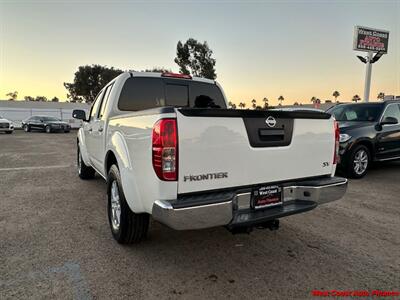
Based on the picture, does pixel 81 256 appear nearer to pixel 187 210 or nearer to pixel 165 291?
pixel 165 291

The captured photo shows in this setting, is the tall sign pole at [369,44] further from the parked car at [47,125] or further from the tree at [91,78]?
the tree at [91,78]

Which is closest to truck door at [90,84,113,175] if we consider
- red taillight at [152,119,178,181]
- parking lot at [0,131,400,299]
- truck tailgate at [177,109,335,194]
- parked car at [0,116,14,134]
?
parking lot at [0,131,400,299]

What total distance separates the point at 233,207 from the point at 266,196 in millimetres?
439

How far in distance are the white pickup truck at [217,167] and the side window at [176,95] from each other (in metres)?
1.04

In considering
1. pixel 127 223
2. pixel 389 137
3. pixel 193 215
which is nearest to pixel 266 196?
pixel 193 215

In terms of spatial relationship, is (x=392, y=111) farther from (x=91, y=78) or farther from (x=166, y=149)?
(x=91, y=78)

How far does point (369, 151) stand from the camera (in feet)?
24.1

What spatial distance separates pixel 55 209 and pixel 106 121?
1.73m

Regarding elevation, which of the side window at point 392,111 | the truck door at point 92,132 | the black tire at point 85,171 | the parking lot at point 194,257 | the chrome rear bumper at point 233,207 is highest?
the side window at point 392,111

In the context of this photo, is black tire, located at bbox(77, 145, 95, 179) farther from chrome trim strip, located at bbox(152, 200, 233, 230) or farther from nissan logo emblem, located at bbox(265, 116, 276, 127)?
nissan logo emblem, located at bbox(265, 116, 276, 127)

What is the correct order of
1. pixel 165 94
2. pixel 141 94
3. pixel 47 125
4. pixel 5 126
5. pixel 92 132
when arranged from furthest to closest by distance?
pixel 47 125 → pixel 5 126 → pixel 92 132 → pixel 165 94 → pixel 141 94

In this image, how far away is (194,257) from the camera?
314cm

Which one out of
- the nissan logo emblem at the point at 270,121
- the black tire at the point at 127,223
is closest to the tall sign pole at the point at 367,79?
the nissan logo emblem at the point at 270,121

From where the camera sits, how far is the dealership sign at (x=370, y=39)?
21.7 metres
